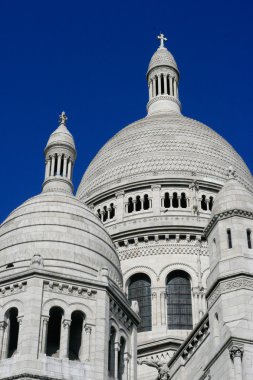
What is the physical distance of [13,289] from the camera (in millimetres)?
27156

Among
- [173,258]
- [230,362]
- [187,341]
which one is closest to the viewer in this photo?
[230,362]

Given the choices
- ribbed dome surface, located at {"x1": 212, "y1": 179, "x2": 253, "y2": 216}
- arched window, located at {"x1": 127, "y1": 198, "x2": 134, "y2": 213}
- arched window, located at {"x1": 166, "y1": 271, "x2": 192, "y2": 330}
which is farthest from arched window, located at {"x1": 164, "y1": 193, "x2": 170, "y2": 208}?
ribbed dome surface, located at {"x1": 212, "y1": 179, "x2": 253, "y2": 216}

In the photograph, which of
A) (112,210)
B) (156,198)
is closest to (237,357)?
(156,198)

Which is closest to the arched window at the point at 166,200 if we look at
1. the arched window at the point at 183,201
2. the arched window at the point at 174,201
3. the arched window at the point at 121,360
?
the arched window at the point at 174,201

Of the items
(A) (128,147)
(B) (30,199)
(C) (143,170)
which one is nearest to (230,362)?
(B) (30,199)

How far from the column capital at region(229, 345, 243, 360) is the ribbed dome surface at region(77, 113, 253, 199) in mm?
22949

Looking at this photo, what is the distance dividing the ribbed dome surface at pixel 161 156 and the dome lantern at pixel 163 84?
2.87 metres

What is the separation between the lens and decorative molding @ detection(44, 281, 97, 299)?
26922 mm

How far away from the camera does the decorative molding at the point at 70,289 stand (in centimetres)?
2692

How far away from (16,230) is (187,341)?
311 inches

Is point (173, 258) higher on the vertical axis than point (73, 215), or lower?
higher

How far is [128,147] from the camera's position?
47.5 m

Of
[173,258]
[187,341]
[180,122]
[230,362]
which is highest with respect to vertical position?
[180,122]

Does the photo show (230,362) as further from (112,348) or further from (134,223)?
(134,223)
